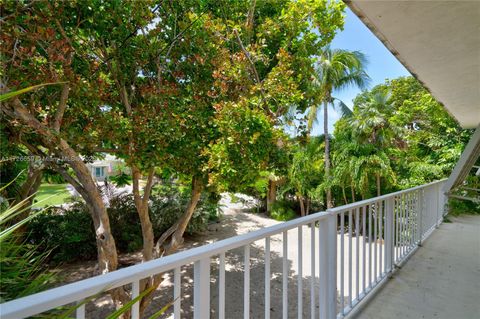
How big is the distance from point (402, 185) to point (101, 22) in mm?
7849

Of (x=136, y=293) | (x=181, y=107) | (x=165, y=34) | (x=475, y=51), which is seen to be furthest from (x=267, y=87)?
(x=136, y=293)

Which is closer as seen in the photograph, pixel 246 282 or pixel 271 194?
pixel 246 282

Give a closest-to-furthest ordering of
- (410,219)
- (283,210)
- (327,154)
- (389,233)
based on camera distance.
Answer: (389,233), (410,219), (327,154), (283,210)

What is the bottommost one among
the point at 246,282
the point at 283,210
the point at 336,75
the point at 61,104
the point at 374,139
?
the point at 283,210

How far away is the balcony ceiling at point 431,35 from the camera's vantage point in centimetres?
149

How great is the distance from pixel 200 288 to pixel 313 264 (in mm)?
974

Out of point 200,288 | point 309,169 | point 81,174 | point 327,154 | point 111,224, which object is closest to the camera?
point 200,288

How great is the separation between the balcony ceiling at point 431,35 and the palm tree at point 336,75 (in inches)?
216

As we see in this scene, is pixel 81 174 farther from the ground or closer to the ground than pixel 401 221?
farther from the ground

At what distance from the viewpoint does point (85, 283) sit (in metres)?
0.76

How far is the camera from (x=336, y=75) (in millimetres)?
8414

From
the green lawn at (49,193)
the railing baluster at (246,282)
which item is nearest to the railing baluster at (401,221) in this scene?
the railing baluster at (246,282)

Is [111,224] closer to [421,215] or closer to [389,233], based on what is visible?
[389,233]

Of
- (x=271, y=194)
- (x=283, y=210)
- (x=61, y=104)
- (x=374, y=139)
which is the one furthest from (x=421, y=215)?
(x=271, y=194)
